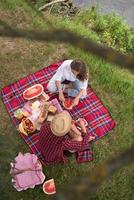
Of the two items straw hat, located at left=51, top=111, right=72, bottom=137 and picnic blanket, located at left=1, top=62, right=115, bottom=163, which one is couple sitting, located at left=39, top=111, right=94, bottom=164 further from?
picnic blanket, located at left=1, top=62, right=115, bottom=163

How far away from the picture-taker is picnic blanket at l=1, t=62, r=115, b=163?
5371 millimetres

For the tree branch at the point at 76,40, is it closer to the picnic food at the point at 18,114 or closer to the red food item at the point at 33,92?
the picnic food at the point at 18,114

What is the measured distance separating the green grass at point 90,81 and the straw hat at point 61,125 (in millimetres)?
492

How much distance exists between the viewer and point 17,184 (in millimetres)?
4895

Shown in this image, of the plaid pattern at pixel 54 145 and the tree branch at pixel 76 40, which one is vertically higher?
the tree branch at pixel 76 40

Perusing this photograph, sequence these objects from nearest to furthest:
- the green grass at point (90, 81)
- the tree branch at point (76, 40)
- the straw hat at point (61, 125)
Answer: the tree branch at point (76, 40) → the straw hat at point (61, 125) → the green grass at point (90, 81)

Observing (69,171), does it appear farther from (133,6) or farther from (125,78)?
(133,6)

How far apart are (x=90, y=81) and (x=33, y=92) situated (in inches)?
34.6

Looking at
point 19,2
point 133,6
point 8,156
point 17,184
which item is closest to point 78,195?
point 8,156

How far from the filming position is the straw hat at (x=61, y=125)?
475 centimetres

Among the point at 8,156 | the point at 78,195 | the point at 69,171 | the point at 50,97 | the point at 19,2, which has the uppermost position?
the point at 78,195

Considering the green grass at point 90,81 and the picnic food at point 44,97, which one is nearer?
the green grass at point 90,81

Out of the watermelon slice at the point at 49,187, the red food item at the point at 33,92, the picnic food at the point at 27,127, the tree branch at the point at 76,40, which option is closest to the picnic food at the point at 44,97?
the red food item at the point at 33,92

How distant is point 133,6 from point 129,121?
305cm
